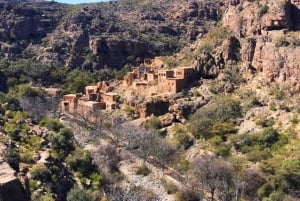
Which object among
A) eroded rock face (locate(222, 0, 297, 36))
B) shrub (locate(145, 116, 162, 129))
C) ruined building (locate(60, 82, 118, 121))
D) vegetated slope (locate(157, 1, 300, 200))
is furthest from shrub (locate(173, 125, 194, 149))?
eroded rock face (locate(222, 0, 297, 36))

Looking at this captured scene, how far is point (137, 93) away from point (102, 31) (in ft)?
155

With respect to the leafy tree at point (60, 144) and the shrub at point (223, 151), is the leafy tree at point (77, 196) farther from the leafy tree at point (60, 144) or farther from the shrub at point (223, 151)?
the shrub at point (223, 151)

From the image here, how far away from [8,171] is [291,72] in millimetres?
35715

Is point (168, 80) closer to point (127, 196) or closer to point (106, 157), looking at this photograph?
point (106, 157)

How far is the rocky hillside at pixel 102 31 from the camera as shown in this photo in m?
101

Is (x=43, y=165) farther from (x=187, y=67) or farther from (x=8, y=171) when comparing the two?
(x=187, y=67)

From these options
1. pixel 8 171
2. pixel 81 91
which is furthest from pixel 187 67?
pixel 8 171

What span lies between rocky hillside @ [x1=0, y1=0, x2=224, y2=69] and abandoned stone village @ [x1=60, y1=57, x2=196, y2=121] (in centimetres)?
2546

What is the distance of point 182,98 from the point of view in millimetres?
62156

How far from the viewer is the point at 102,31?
373 feet

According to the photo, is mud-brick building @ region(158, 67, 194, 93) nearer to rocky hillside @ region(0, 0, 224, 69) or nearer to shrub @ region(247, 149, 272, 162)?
shrub @ region(247, 149, 272, 162)

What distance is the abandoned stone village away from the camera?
6284 centimetres

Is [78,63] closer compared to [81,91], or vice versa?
[81,91]

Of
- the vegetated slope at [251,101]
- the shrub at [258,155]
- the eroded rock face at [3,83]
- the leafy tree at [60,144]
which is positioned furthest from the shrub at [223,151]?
the eroded rock face at [3,83]
